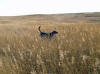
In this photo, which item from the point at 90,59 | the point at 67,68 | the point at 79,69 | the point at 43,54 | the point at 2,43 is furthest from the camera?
the point at 2,43

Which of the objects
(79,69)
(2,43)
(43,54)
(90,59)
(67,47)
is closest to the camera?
(79,69)

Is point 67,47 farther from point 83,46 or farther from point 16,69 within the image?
point 16,69

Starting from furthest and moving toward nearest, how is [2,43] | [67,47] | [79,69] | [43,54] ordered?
[2,43] → [67,47] → [43,54] → [79,69]

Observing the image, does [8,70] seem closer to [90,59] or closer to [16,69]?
[16,69]

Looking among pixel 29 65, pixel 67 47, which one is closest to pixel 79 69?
pixel 29 65

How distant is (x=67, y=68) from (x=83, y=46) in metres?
1.37

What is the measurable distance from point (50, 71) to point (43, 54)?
59 cm

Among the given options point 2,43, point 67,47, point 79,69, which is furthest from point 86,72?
point 2,43

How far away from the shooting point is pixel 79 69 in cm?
218

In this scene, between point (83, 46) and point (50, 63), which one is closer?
point (50, 63)

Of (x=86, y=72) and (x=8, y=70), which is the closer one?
(x=86, y=72)

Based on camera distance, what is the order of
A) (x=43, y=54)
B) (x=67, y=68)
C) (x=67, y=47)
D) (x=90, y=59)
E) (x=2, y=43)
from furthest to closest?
(x=2, y=43) → (x=67, y=47) → (x=43, y=54) → (x=90, y=59) → (x=67, y=68)

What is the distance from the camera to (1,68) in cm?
229

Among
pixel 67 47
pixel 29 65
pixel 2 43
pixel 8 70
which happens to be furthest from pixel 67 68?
pixel 2 43
